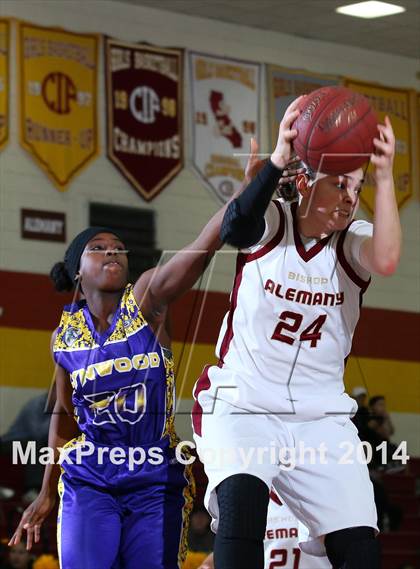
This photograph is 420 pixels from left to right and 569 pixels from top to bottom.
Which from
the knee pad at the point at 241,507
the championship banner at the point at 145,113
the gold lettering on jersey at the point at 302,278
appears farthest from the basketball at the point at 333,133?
the championship banner at the point at 145,113

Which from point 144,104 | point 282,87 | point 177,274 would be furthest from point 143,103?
point 177,274

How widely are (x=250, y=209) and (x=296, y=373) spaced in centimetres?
58

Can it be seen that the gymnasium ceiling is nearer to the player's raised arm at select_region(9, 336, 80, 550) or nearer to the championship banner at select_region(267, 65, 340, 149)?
the championship banner at select_region(267, 65, 340, 149)

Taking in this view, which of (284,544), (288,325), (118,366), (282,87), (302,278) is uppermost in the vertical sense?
(282,87)

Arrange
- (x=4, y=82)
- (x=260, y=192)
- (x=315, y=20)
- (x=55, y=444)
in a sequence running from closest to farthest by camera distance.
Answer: (x=260, y=192) < (x=55, y=444) < (x=4, y=82) < (x=315, y=20)

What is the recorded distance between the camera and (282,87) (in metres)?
12.2

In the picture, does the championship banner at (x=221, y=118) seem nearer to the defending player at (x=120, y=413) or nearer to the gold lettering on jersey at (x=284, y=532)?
the gold lettering on jersey at (x=284, y=532)

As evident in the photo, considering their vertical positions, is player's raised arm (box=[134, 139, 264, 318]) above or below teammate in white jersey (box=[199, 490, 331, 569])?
above

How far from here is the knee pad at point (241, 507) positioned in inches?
144

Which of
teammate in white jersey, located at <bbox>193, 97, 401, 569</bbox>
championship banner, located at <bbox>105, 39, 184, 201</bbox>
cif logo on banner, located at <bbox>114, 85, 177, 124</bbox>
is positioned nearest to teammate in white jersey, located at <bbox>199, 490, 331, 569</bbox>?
teammate in white jersey, located at <bbox>193, 97, 401, 569</bbox>

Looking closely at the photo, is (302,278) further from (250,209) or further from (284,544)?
(284,544)

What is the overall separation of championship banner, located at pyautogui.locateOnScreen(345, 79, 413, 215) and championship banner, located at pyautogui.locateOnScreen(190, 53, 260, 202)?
1239mm

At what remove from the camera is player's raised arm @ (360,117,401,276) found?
366 centimetres

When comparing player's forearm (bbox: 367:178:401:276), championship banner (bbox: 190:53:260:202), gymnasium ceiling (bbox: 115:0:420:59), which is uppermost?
gymnasium ceiling (bbox: 115:0:420:59)
